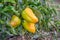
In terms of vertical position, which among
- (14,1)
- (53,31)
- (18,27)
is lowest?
(53,31)

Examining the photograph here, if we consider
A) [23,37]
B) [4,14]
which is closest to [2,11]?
[4,14]

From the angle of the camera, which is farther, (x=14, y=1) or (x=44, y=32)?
(x=44, y=32)

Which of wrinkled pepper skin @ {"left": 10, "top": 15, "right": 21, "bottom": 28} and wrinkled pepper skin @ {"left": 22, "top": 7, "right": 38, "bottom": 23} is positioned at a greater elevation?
wrinkled pepper skin @ {"left": 22, "top": 7, "right": 38, "bottom": 23}

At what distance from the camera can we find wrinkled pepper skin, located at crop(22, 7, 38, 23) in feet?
2.48

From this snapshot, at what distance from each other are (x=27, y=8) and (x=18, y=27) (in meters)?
0.09

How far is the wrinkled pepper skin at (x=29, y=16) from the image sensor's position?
76 centimetres

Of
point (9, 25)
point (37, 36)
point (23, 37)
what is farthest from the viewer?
point (37, 36)

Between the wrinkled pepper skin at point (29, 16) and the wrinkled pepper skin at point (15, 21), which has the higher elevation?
the wrinkled pepper skin at point (29, 16)

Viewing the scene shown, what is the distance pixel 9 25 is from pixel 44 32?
22.5 inches

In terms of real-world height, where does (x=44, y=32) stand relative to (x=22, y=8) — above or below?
below

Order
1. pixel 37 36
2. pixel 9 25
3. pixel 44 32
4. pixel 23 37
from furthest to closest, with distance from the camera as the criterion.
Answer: pixel 44 32 → pixel 37 36 → pixel 23 37 → pixel 9 25

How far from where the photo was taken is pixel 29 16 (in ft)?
2.50

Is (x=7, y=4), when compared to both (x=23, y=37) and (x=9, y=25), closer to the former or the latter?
(x=9, y=25)

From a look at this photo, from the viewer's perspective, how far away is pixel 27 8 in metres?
0.80
